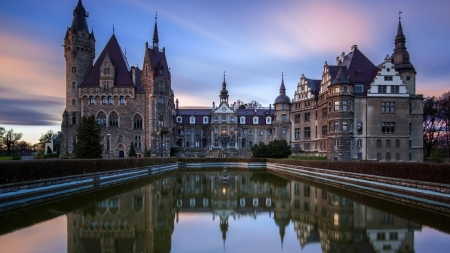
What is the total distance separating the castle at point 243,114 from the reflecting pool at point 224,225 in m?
26.7

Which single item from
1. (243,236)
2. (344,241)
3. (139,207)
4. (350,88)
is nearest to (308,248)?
(344,241)

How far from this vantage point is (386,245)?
872 cm

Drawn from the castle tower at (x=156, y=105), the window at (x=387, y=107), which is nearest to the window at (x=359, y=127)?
the window at (x=387, y=107)

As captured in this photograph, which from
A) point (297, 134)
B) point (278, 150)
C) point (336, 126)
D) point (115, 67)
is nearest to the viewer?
point (336, 126)

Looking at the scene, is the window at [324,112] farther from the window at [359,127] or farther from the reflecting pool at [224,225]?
the reflecting pool at [224,225]

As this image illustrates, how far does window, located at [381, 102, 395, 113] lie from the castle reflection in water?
1091 inches

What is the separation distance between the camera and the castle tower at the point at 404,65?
41250 millimetres

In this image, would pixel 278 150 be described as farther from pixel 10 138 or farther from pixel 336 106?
pixel 10 138

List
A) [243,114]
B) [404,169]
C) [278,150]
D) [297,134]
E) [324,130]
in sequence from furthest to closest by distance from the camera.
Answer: [243,114], [297,134], [278,150], [324,130], [404,169]

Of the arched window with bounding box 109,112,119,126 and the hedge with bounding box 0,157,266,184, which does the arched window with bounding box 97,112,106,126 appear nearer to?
the arched window with bounding box 109,112,119,126

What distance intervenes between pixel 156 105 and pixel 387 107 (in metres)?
36.5

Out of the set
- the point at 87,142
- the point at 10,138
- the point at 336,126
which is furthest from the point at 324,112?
the point at 10,138

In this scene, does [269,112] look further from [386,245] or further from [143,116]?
[386,245]

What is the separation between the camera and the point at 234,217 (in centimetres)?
1249
